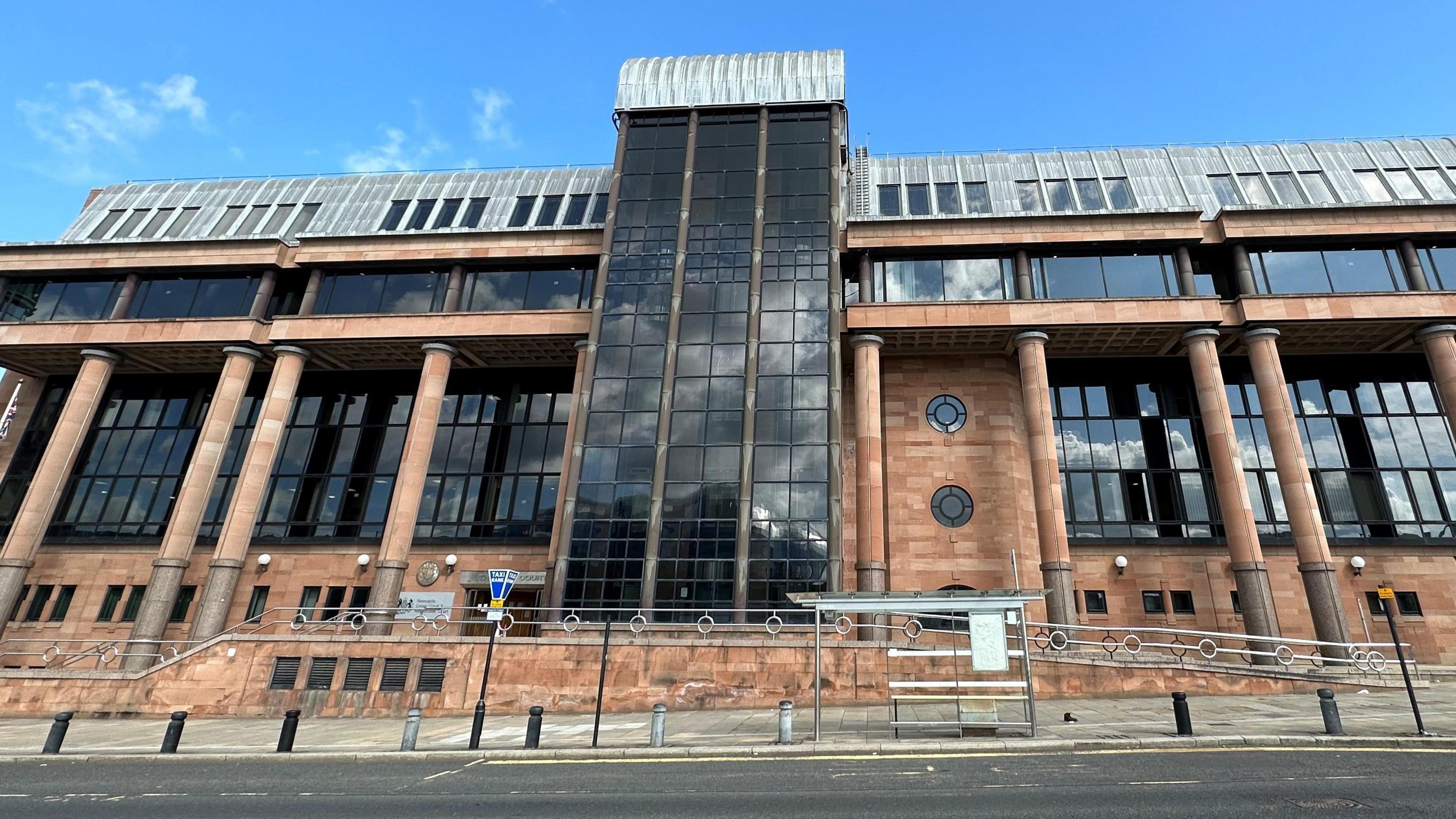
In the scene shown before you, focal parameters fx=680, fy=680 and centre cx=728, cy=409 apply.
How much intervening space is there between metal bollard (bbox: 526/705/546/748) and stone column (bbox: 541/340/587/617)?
1034cm

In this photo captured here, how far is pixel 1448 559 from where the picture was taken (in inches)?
1093

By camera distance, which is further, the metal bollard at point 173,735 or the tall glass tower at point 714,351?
the tall glass tower at point 714,351

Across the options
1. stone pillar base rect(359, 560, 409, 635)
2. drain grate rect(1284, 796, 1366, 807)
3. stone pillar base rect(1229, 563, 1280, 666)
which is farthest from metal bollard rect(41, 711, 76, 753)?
stone pillar base rect(1229, 563, 1280, 666)

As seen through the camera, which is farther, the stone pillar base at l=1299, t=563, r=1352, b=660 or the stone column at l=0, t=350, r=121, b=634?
the stone column at l=0, t=350, r=121, b=634

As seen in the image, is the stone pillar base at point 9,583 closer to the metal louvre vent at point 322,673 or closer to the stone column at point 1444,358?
the metal louvre vent at point 322,673

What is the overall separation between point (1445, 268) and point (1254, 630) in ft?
61.3

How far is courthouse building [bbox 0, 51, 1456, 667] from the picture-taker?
89.1 feet

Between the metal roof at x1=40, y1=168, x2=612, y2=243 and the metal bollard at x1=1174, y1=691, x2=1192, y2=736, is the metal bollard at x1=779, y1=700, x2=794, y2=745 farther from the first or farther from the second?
the metal roof at x1=40, y1=168, x2=612, y2=243

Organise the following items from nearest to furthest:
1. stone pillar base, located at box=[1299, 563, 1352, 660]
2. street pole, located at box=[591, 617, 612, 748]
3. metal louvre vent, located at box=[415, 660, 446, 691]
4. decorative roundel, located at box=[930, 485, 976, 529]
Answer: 1. street pole, located at box=[591, 617, 612, 748]
2. metal louvre vent, located at box=[415, 660, 446, 691]
3. stone pillar base, located at box=[1299, 563, 1352, 660]
4. decorative roundel, located at box=[930, 485, 976, 529]

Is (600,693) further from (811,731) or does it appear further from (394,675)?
(394,675)

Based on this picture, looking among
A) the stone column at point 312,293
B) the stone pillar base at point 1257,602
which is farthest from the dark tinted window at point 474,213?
the stone pillar base at point 1257,602

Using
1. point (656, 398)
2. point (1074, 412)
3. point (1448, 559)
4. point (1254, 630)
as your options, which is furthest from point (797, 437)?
point (1448, 559)

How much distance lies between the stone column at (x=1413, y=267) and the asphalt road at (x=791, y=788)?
2625 cm

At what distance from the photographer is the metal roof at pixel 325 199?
1476 inches
